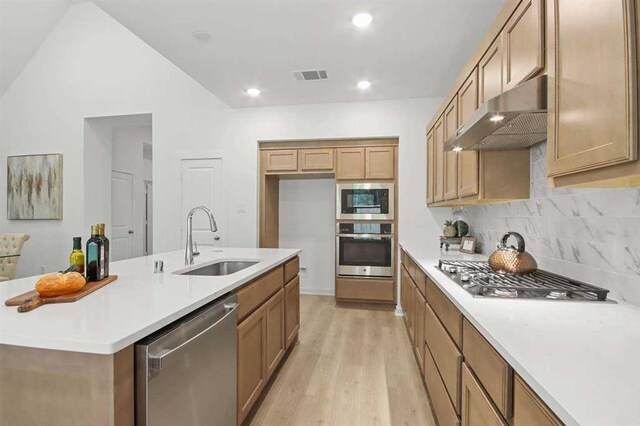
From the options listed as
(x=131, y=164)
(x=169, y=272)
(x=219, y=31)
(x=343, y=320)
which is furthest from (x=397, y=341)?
(x=131, y=164)

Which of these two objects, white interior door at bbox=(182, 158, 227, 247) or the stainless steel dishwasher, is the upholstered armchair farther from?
the stainless steel dishwasher

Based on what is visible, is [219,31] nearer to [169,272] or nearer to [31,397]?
[169,272]

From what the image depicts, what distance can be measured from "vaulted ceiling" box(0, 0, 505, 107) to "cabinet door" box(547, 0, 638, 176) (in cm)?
132

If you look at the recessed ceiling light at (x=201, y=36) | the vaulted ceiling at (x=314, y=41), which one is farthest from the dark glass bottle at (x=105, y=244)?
the recessed ceiling light at (x=201, y=36)

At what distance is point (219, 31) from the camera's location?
257cm

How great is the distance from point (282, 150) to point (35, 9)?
169 inches

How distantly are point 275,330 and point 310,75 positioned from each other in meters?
2.56

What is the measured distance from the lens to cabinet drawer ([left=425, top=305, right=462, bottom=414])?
1.39 m

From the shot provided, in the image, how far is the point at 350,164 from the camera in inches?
167

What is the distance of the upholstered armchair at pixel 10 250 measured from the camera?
4.21 meters

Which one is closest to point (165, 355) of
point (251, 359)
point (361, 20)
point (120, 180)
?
point (251, 359)

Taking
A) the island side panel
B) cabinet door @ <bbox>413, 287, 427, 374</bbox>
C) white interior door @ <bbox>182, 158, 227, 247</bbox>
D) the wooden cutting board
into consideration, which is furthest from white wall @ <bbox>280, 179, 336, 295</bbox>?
the island side panel

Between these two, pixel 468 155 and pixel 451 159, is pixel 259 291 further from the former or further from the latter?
pixel 451 159

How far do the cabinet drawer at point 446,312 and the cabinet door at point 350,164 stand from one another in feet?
7.67
